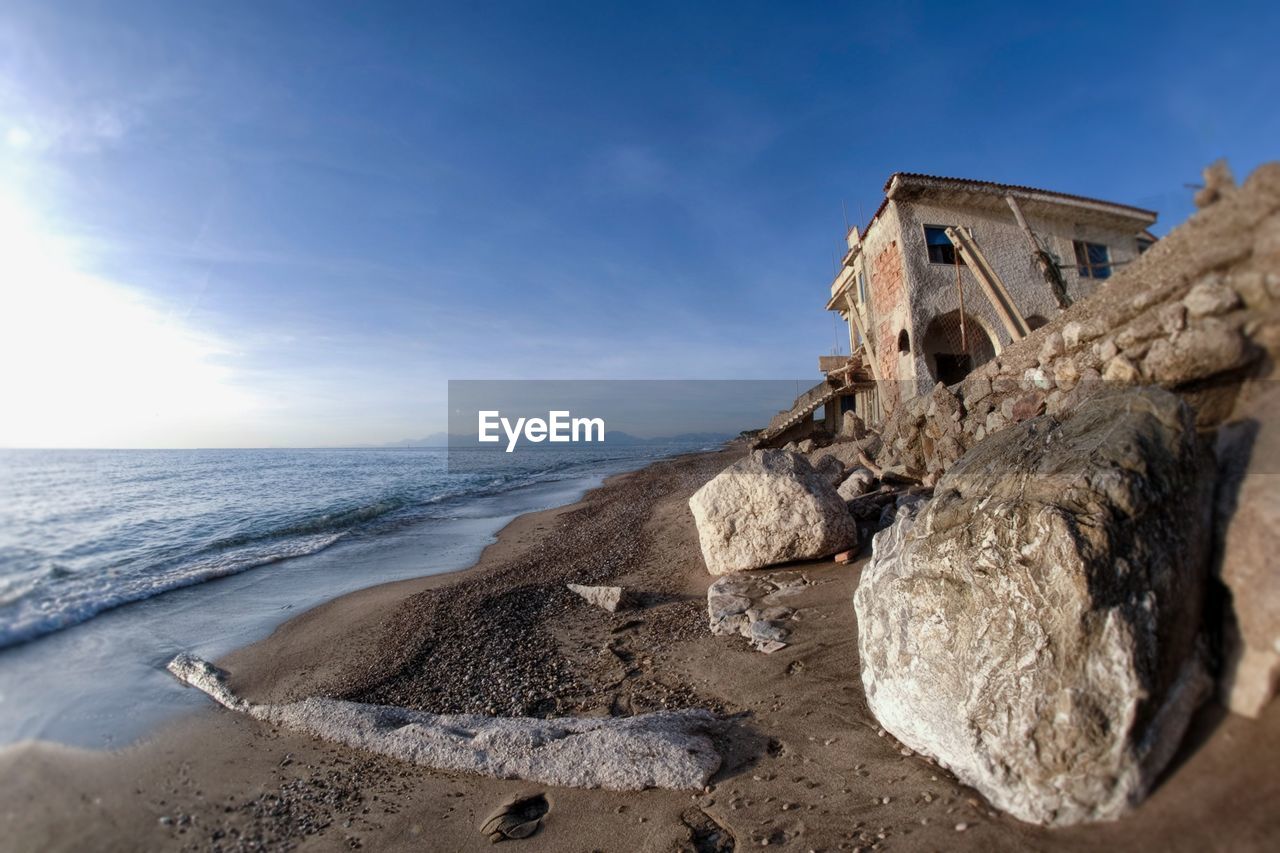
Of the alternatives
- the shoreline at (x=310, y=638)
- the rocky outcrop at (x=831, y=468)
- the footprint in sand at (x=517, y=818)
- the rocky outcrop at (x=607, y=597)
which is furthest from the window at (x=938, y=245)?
the footprint in sand at (x=517, y=818)

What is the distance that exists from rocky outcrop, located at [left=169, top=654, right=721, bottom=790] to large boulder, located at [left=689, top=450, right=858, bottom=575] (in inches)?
132

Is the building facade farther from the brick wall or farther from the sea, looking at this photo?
the sea

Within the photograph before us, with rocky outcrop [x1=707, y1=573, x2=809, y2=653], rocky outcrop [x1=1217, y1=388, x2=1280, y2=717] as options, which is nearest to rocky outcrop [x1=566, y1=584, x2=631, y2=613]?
rocky outcrop [x1=707, y1=573, x2=809, y2=653]

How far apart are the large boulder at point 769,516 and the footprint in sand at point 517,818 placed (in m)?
4.51

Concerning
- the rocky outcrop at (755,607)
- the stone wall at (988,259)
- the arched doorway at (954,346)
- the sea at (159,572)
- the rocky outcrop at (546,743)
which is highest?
the stone wall at (988,259)

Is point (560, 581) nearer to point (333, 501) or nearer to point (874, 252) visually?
point (874, 252)

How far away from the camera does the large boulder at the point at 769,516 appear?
23.5 feet

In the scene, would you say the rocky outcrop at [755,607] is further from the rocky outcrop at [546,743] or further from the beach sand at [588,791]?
the rocky outcrop at [546,743]

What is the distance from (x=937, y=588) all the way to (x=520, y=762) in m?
3.00

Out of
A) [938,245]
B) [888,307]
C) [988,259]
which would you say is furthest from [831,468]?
[988,259]

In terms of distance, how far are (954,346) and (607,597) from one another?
1509 centimetres

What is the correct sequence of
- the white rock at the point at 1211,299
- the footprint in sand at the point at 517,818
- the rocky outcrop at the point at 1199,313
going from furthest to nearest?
the footprint in sand at the point at 517,818 < the white rock at the point at 1211,299 < the rocky outcrop at the point at 1199,313

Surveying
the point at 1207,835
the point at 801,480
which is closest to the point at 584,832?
the point at 1207,835

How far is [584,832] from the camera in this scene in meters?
3.25
